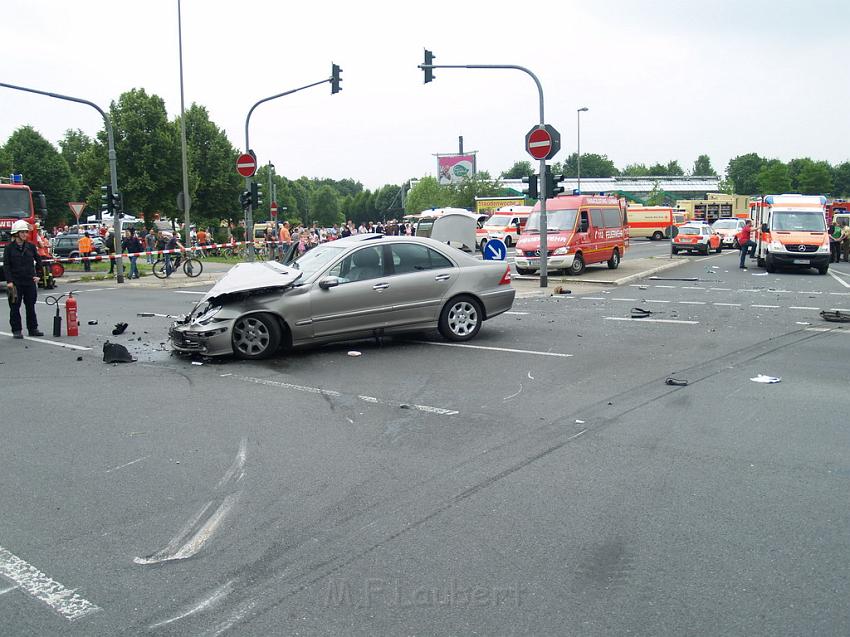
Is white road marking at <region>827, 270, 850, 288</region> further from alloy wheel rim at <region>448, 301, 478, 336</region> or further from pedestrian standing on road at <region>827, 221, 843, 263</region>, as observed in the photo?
alloy wheel rim at <region>448, 301, 478, 336</region>

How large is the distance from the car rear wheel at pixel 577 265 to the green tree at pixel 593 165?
513ft

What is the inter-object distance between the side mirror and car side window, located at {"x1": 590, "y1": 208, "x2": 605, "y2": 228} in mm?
15983

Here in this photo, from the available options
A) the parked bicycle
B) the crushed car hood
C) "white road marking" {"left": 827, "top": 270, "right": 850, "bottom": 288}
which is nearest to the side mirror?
the crushed car hood

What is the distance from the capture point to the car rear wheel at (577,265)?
81.2 ft

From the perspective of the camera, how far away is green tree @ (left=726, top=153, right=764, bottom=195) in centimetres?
16325

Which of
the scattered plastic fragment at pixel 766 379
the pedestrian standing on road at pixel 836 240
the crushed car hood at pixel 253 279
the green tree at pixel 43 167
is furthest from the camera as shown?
the green tree at pixel 43 167

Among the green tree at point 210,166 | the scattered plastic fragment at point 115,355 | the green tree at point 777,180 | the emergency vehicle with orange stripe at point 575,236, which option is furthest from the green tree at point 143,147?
the green tree at point 777,180

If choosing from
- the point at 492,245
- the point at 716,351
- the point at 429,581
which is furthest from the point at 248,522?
the point at 492,245

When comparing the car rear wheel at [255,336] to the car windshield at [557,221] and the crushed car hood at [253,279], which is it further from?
the car windshield at [557,221]

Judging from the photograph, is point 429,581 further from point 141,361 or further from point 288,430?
point 141,361

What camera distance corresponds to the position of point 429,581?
408 cm

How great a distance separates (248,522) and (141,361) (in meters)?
6.43

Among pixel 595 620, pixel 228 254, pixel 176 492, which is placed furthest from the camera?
pixel 228 254

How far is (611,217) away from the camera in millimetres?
26547
